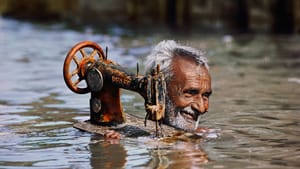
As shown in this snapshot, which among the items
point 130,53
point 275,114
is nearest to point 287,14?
point 130,53

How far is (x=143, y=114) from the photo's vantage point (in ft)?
25.8

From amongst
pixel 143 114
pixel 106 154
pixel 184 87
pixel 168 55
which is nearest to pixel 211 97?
pixel 143 114

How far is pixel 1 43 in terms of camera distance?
1844cm

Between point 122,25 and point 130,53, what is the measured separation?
10.7 metres

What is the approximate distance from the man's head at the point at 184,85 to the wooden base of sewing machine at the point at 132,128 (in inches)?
5.4

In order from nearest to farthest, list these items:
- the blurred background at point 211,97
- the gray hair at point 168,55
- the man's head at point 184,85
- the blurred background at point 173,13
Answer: the blurred background at point 211,97
the man's head at point 184,85
the gray hair at point 168,55
the blurred background at point 173,13

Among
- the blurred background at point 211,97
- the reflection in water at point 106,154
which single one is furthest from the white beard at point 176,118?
the reflection in water at point 106,154

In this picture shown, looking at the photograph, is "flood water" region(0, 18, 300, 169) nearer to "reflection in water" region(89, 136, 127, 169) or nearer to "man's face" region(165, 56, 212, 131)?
"reflection in water" region(89, 136, 127, 169)

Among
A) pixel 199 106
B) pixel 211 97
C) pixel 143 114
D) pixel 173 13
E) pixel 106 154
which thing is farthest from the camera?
pixel 173 13

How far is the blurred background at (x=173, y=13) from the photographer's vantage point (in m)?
21.0

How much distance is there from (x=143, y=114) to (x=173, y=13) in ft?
59.0

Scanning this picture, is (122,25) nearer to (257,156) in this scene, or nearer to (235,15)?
(235,15)

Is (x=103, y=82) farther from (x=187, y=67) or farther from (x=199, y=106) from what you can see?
(x=199, y=106)

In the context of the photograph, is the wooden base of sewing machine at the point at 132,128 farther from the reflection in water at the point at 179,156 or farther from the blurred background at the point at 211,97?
the reflection in water at the point at 179,156
